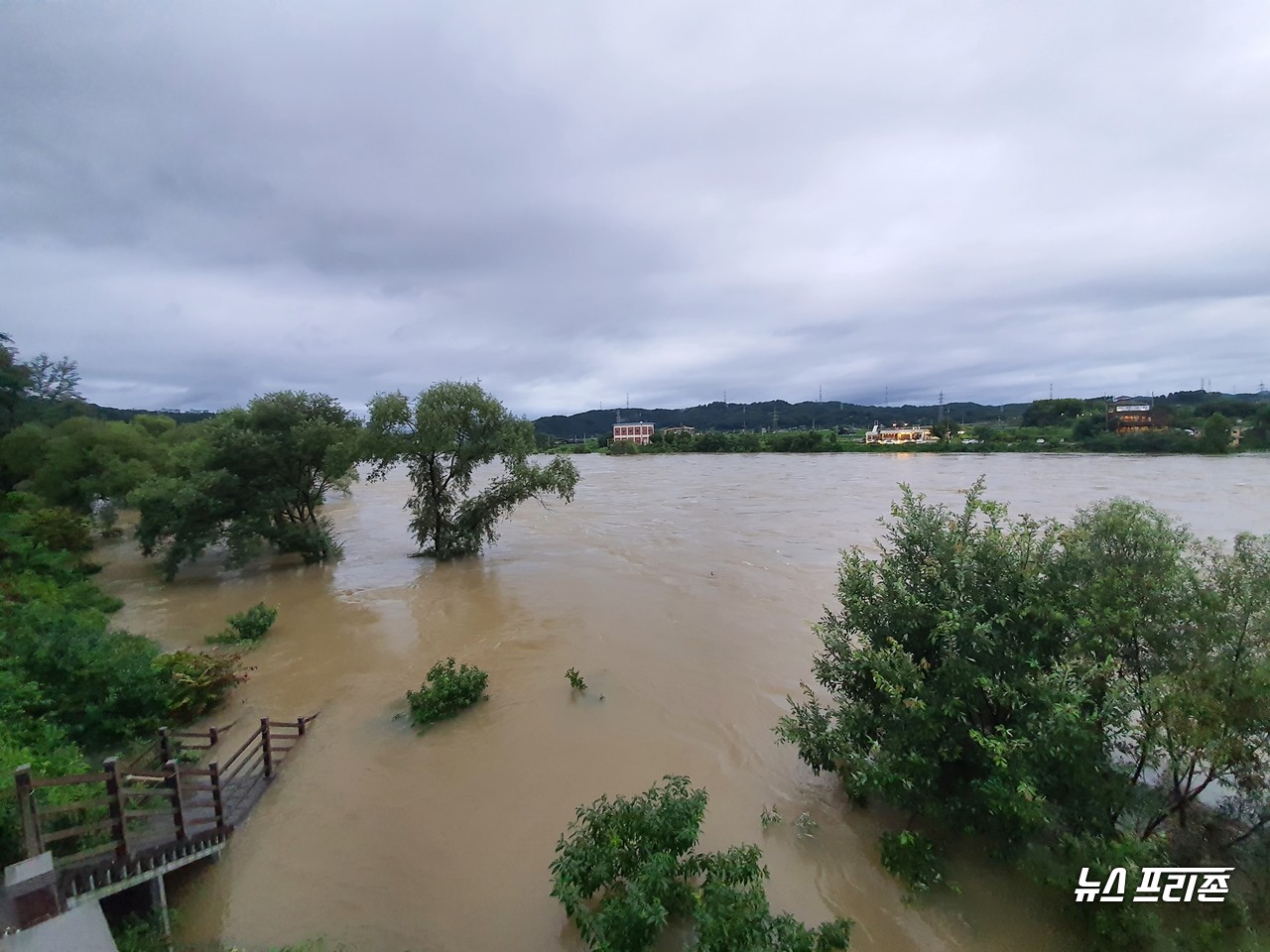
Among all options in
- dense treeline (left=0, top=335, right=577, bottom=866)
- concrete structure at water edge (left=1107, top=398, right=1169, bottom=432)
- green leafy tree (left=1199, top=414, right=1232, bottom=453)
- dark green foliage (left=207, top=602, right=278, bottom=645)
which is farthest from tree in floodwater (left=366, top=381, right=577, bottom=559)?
concrete structure at water edge (left=1107, top=398, right=1169, bottom=432)

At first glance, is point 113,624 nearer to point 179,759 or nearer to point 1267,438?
point 179,759

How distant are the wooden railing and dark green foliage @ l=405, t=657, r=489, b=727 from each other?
2288 millimetres

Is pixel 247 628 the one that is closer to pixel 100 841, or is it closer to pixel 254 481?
pixel 254 481

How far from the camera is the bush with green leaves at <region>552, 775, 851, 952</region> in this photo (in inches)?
198

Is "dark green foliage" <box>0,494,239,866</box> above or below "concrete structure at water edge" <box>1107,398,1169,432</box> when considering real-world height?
below

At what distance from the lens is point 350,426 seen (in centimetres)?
2303

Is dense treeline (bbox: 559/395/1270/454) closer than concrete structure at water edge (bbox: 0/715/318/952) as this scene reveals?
No

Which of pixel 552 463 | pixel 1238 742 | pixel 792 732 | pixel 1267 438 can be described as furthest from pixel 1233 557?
pixel 1267 438

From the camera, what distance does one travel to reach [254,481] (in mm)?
21312

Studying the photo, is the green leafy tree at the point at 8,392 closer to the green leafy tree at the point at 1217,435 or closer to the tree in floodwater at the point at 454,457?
the tree in floodwater at the point at 454,457

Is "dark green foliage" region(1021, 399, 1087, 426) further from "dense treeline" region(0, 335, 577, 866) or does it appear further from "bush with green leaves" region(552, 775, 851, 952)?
"bush with green leaves" region(552, 775, 851, 952)

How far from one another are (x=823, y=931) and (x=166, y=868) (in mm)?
7024

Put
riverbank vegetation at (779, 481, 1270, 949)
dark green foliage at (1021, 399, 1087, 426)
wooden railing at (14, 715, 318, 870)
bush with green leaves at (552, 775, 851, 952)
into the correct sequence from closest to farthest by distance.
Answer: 1. bush with green leaves at (552, 775, 851, 952)
2. wooden railing at (14, 715, 318, 870)
3. riverbank vegetation at (779, 481, 1270, 949)
4. dark green foliage at (1021, 399, 1087, 426)

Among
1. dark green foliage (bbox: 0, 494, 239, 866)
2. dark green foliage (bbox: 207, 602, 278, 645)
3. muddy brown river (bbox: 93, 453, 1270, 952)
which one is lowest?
muddy brown river (bbox: 93, 453, 1270, 952)
